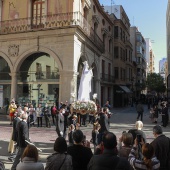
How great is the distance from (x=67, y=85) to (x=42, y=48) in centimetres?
369

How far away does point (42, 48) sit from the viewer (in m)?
18.9

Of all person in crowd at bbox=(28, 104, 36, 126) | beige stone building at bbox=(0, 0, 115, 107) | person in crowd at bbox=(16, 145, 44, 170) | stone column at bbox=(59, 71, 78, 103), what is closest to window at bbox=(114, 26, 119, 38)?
beige stone building at bbox=(0, 0, 115, 107)

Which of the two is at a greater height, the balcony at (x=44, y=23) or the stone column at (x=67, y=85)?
the balcony at (x=44, y=23)

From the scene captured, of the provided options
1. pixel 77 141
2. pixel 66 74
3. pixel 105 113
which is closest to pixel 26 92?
pixel 66 74

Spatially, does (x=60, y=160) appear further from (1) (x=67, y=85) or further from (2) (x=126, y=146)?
(1) (x=67, y=85)

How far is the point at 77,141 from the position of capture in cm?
434

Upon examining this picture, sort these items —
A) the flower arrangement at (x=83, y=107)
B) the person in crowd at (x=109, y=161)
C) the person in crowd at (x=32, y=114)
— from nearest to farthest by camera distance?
the person in crowd at (x=109, y=161), the flower arrangement at (x=83, y=107), the person in crowd at (x=32, y=114)

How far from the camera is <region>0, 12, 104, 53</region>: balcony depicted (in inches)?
723

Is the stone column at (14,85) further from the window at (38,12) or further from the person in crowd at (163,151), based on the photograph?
the person in crowd at (163,151)

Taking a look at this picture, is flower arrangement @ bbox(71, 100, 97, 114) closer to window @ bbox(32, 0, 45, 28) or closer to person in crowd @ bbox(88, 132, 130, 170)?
person in crowd @ bbox(88, 132, 130, 170)

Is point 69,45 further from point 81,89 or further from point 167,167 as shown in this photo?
point 167,167

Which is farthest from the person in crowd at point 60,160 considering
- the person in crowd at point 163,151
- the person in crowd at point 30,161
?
the person in crowd at point 163,151

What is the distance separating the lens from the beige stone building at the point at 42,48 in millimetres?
18062

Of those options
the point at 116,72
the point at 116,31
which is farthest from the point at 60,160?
the point at 116,31
